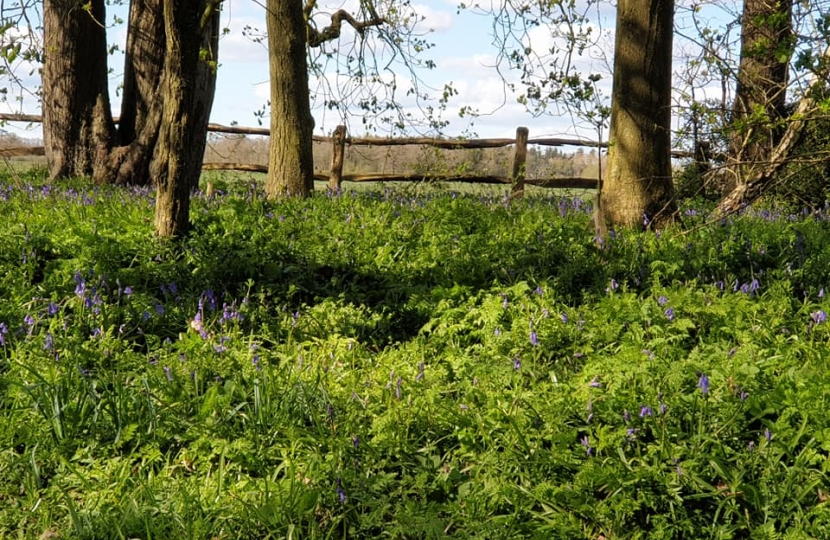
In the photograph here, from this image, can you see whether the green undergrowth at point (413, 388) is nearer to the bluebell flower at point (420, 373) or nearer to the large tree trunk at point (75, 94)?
the bluebell flower at point (420, 373)

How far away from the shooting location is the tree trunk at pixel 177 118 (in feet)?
23.1

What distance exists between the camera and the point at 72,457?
402 cm

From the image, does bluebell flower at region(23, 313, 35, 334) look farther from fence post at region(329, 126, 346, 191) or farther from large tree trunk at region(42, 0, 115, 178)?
fence post at region(329, 126, 346, 191)

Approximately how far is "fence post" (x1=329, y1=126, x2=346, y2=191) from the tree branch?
7.10 feet

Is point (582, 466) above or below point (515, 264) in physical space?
below

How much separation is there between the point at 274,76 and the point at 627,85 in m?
4.30

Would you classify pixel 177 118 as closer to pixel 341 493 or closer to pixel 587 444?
pixel 341 493

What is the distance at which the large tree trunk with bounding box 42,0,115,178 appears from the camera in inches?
505

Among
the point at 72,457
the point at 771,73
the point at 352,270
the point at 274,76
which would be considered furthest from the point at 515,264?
the point at 771,73

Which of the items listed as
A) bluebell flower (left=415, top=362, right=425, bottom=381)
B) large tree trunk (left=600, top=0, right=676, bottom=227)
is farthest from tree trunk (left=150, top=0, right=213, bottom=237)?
large tree trunk (left=600, top=0, right=676, bottom=227)

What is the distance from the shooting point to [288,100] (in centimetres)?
994

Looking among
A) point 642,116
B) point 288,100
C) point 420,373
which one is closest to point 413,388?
point 420,373

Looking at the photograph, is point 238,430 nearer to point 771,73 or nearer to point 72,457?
point 72,457

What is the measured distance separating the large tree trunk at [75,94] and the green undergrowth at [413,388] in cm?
603
